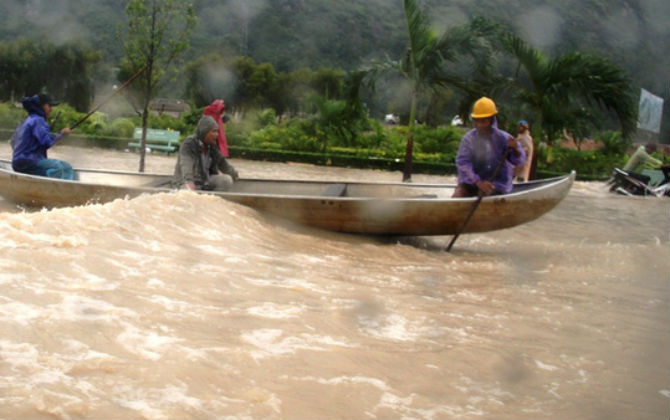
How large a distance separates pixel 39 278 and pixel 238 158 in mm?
18201

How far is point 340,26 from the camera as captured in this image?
47.1 m

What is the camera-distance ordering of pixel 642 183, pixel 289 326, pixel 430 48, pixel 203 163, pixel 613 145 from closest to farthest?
pixel 289 326 < pixel 203 163 < pixel 430 48 < pixel 642 183 < pixel 613 145

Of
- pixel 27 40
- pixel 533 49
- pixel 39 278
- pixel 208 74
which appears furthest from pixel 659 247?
pixel 208 74

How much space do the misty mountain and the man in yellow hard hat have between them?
1053 inches

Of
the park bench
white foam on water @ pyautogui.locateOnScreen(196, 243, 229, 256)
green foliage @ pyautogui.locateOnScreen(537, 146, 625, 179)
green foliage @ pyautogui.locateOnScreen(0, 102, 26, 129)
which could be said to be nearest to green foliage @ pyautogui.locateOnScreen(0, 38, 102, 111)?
green foliage @ pyautogui.locateOnScreen(0, 102, 26, 129)

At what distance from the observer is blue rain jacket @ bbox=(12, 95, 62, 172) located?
7137 mm

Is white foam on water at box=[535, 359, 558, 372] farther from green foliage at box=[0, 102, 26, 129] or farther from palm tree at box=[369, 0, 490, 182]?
green foliage at box=[0, 102, 26, 129]

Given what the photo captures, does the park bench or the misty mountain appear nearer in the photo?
the park bench

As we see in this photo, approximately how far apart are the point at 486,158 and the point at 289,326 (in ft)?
12.2

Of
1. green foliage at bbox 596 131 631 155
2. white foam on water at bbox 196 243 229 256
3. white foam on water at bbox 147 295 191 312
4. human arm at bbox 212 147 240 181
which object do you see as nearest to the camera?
white foam on water at bbox 147 295 191 312

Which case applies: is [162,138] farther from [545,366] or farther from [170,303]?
[545,366]

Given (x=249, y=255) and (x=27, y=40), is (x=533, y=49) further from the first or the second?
(x=27, y=40)

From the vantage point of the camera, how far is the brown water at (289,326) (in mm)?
2539

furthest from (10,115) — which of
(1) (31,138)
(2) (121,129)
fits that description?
(1) (31,138)
